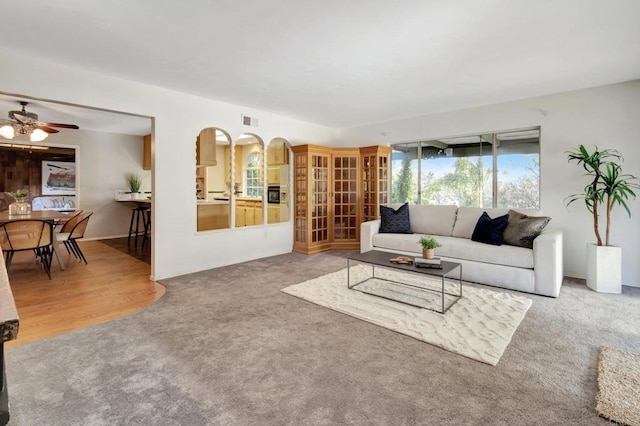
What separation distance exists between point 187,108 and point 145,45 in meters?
1.48

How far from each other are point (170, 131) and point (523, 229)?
467 centimetres

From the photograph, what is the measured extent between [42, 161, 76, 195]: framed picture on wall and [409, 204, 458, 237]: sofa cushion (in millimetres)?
7992

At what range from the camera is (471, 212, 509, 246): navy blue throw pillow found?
159 inches

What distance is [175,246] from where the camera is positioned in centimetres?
435

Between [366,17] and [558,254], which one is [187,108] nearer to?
[366,17]

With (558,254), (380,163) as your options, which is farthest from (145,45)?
(558,254)

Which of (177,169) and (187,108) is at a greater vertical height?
(187,108)

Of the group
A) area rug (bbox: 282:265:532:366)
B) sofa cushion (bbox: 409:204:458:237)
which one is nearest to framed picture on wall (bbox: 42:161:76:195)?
area rug (bbox: 282:265:532:366)

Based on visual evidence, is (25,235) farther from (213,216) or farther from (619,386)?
(619,386)

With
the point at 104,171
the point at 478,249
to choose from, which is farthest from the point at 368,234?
the point at 104,171

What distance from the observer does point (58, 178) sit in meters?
7.67

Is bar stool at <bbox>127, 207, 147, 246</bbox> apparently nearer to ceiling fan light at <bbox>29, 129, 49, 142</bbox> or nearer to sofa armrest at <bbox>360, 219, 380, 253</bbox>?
ceiling fan light at <bbox>29, 129, 49, 142</bbox>

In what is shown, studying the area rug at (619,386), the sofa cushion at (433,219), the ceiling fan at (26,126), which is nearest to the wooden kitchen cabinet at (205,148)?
the ceiling fan at (26,126)

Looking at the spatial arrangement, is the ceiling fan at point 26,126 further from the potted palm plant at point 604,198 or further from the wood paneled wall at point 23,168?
the potted palm plant at point 604,198
